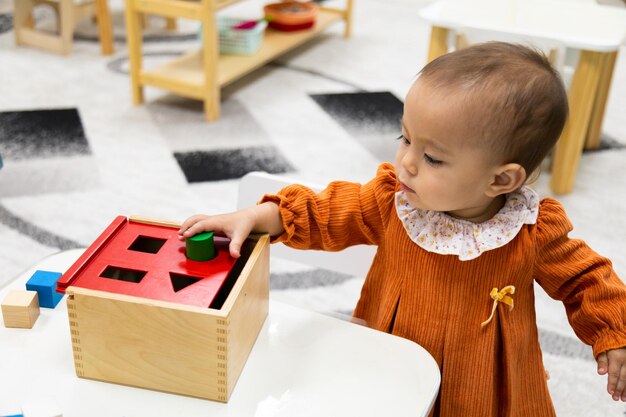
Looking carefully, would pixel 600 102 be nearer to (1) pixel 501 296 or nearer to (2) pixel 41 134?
(1) pixel 501 296

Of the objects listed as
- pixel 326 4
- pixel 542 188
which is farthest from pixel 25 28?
pixel 542 188

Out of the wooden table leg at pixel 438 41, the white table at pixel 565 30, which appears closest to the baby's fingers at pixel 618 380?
the white table at pixel 565 30

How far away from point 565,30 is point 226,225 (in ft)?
5.12

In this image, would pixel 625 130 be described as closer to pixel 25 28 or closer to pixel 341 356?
pixel 341 356

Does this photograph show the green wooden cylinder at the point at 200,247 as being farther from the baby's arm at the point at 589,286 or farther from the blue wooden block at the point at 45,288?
the baby's arm at the point at 589,286

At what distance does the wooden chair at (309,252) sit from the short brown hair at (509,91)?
0.32 metres

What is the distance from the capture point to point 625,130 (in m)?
2.53

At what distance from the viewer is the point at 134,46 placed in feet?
7.77

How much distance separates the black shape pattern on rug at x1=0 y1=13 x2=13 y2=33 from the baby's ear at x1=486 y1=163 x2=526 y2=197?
2.89m

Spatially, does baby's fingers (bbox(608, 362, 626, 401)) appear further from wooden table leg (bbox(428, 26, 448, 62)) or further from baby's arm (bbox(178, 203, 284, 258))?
wooden table leg (bbox(428, 26, 448, 62))

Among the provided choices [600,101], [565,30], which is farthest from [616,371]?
[600,101]

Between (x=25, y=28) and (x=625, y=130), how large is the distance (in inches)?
97.7

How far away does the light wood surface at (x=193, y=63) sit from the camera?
2.24 meters

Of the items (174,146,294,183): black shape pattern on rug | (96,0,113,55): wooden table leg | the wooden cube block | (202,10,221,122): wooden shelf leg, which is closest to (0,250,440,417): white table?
the wooden cube block
